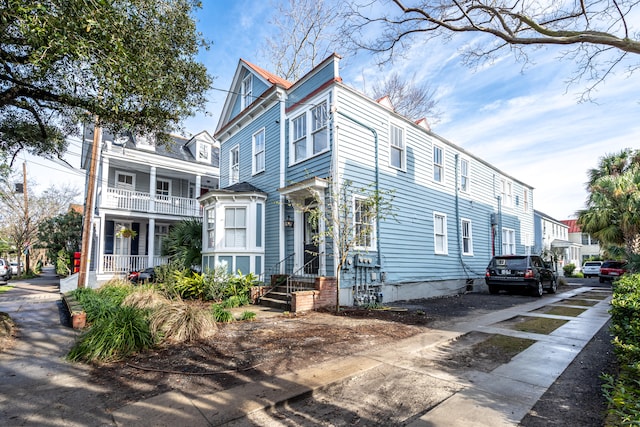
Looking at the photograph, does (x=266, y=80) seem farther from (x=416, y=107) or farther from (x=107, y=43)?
(x=416, y=107)

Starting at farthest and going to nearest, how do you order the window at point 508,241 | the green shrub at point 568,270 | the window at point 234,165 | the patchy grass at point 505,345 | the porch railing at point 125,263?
the green shrub at point 568,270 < the window at point 508,241 < the porch railing at point 125,263 < the window at point 234,165 < the patchy grass at point 505,345

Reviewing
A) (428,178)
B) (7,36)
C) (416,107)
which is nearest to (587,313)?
(428,178)

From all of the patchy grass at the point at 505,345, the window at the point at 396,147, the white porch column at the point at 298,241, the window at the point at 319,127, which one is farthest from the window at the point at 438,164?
the patchy grass at the point at 505,345

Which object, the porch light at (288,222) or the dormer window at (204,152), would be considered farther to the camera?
the dormer window at (204,152)

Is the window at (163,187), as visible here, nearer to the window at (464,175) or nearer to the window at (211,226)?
the window at (211,226)

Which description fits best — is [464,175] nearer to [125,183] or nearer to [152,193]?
[152,193]

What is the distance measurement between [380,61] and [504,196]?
1422cm

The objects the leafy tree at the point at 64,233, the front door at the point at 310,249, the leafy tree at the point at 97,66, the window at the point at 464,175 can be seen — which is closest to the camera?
the leafy tree at the point at 97,66

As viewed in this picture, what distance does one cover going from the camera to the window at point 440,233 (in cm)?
1421

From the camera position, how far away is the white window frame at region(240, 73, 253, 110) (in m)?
14.4

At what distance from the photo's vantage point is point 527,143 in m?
16.2

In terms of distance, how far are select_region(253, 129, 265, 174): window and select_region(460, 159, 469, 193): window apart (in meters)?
9.48

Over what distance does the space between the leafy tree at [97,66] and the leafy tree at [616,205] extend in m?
18.3

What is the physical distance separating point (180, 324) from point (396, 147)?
372 inches
